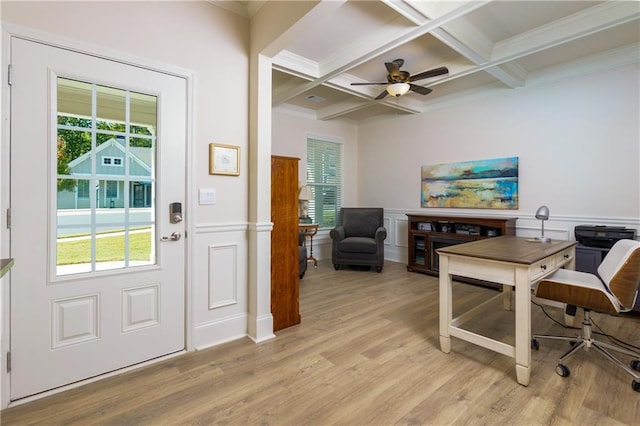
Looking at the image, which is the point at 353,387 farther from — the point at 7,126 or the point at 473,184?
the point at 473,184

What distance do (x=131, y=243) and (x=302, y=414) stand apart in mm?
1578

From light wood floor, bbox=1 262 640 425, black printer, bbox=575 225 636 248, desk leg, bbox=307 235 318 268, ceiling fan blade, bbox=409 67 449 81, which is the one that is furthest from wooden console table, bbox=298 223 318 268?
black printer, bbox=575 225 636 248

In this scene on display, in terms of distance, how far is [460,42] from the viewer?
9.88ft

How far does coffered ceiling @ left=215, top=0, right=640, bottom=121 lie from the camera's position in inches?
103

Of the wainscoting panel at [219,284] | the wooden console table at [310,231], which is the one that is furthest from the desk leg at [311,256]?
the wainscoting panel at [219,284]

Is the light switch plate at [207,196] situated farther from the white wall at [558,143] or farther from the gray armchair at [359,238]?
the white wall at [558,143]

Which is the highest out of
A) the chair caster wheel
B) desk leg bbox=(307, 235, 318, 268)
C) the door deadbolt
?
the door deadbolt

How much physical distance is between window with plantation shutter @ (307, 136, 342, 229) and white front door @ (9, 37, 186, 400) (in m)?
3.66

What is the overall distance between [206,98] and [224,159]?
1.61 ft

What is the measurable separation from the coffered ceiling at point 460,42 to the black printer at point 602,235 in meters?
1.87

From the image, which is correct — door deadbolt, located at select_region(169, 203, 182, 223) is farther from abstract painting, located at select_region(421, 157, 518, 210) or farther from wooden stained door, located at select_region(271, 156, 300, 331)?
abstract painting, located at select_region(421, 157, 518, 210)

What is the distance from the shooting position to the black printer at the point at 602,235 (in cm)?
313

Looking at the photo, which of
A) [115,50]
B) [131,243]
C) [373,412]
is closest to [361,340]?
[373,412]

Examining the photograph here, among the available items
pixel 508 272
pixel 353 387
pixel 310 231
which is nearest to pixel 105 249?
pixel 353 387
